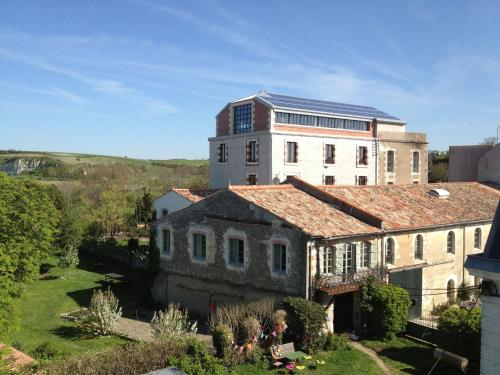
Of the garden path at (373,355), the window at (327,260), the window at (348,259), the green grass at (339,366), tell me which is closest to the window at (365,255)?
the window at (348,259)

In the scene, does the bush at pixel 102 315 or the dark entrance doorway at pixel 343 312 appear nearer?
the bush at pixel 102 315

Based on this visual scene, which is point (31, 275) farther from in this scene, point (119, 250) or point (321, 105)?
point (321, 105)

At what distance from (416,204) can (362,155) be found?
13330 millimetres

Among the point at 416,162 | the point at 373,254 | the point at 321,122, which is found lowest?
the point at 373,254

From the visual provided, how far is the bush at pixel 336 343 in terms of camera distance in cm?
1986

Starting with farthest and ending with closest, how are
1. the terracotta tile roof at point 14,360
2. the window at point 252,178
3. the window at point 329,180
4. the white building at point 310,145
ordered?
the window at point 329,180 < the window at point 252,178 < the white building at point 310,145 < the terracotta tile roof at point 14,360

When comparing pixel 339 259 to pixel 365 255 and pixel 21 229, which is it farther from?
pixel 21 229

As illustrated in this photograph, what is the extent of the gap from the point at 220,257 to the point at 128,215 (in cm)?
3043

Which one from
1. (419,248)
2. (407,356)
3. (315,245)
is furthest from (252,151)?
(407,356)

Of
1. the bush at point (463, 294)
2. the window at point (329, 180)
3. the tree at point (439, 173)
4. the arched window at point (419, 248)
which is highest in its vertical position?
the tree at point (439, 173)

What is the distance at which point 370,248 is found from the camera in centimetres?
2309

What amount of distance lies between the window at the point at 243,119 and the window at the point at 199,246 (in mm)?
14341

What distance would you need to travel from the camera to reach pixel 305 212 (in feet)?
76.8

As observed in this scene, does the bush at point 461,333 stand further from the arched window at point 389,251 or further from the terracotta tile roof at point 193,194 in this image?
the terracotta tile roof at point 193,194
